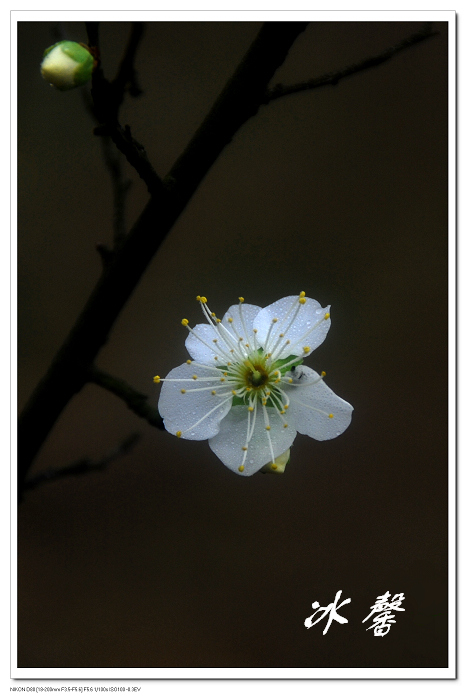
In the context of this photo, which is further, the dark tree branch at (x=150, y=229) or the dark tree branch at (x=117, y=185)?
the dark tree branch at (x=117, y=185)

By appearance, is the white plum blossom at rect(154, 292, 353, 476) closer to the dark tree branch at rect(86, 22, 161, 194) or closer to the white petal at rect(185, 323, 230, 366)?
the white petal at rect(185, 323, 230, 366)

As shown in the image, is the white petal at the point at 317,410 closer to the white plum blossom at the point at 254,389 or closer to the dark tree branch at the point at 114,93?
the white plum blossom at the point at 254,389

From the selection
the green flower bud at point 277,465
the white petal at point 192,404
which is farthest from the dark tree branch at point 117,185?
the green flower bud at point 277,465

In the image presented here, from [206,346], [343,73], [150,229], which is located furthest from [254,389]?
[343,73]

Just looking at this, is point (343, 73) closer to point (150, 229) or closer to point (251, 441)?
point (150, 229)

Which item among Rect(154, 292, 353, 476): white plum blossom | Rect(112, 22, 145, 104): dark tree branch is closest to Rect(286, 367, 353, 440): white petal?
Rect(154, 292, 353, 476): white plum blossom
